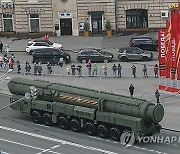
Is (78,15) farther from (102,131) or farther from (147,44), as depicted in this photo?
(102,131)

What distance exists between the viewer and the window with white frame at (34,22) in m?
78.0

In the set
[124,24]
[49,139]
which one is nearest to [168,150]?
[49,139]

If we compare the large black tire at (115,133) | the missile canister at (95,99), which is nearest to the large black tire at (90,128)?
the missile canister at (95,99)

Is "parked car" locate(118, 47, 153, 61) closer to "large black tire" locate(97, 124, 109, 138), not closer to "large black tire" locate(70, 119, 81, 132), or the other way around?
"large black tire" locate(70, 119, 81, 132)

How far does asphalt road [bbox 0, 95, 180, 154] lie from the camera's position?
37062mm

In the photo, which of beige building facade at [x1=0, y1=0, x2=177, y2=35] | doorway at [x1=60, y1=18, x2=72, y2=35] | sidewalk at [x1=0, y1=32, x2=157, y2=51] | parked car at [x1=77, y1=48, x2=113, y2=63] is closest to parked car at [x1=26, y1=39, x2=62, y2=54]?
sidewalk at [x1=0, y1=32, x2=157, y2=51]

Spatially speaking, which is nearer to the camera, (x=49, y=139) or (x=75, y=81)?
(x=49, y=139)

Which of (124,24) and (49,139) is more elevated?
(124,24)

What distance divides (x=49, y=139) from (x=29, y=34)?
1585 inches

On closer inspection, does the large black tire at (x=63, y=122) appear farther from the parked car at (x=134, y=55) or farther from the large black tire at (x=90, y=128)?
the parked car at (x=134, y=55)

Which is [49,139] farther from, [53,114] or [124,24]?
[124,24]

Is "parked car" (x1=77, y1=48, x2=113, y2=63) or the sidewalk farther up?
the sidewalk

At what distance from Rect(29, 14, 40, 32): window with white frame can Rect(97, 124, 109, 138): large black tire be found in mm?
40950

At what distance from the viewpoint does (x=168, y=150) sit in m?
36.7
